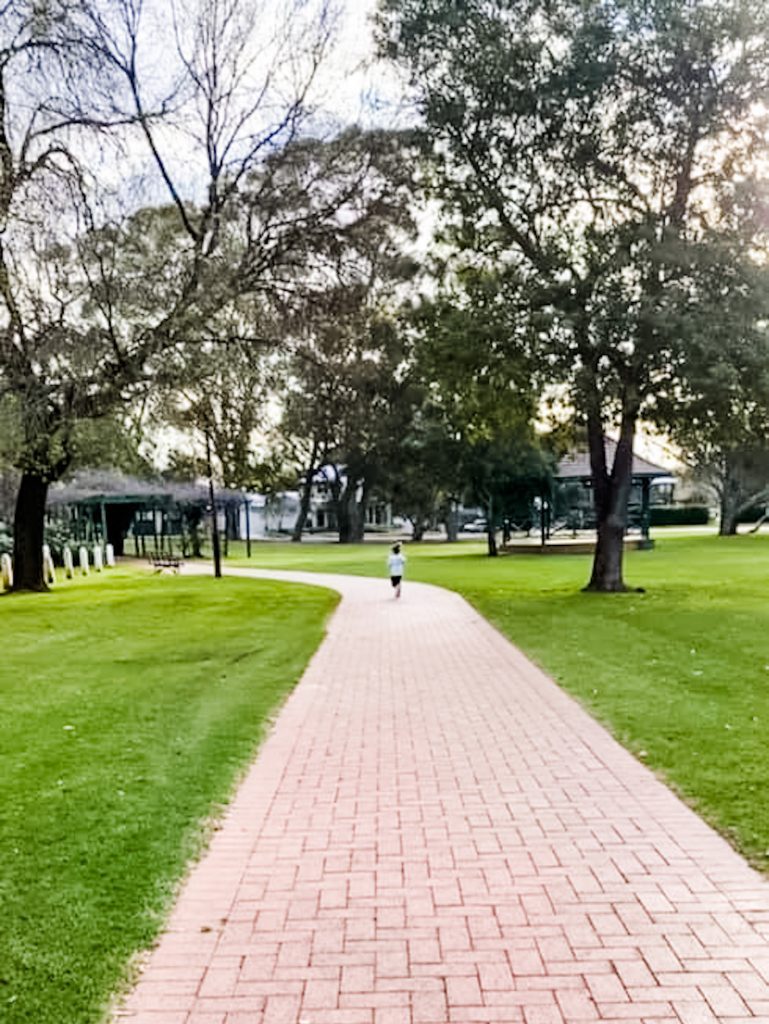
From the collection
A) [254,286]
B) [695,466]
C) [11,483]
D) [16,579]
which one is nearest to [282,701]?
[254,286]

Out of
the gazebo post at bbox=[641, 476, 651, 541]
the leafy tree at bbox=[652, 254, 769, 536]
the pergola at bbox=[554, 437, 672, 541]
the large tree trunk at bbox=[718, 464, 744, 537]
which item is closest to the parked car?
the large tree trunk at bbox=[718, 464, 744, 537]

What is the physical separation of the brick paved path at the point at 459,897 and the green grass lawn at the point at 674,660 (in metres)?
0.34

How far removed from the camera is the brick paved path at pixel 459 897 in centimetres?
319

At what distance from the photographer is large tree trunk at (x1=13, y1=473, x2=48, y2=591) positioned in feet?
72.0

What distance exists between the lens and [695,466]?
169 feet

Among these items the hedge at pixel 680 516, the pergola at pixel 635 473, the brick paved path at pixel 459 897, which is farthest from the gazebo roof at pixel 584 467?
the brick paved path at pixel 459 897

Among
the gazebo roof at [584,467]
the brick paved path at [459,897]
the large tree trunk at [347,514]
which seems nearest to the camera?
the brick paved path at [459,897]

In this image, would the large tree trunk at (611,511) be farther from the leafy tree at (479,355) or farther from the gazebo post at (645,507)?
the gazebo post at (645,507)

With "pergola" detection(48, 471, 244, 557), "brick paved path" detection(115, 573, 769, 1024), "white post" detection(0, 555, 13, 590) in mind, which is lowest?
"brick paved path" detection(115, 573, 769, 1024)

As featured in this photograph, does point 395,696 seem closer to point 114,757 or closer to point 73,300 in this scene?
point 114,757

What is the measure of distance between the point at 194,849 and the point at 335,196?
1493cm

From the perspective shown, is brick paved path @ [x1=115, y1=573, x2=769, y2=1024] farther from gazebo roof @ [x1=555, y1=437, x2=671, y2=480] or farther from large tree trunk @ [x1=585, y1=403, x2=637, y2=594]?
gazebo roof @ [x1=555, y1=437, x2=671, y2=480]

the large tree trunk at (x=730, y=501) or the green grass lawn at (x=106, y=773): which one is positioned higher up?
the large tree trunk at (x=730, y=501)

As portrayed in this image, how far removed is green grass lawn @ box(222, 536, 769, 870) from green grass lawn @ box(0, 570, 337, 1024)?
10.1 ft
